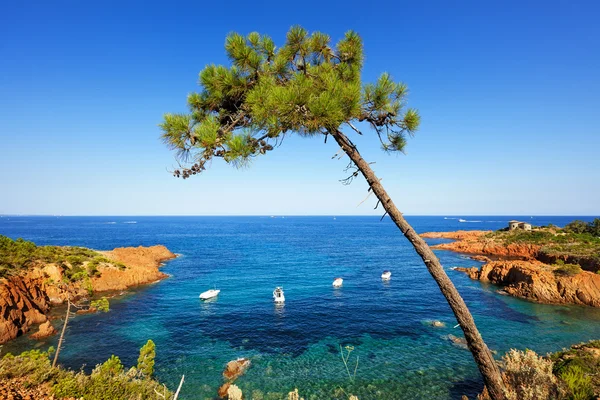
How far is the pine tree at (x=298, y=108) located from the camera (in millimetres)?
6867

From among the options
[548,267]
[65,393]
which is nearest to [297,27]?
[65,393]

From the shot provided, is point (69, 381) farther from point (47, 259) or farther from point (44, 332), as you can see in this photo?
point (47, 259)

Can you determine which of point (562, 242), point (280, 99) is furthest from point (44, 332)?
point (562, 242)

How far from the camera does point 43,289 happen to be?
28.2 meters

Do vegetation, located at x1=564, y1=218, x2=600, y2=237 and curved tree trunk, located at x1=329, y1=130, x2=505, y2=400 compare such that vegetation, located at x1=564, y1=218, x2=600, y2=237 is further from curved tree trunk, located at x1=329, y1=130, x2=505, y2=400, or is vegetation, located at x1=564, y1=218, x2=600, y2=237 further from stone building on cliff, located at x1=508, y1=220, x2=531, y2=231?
curved tree trunk, located at x1=329, y1=130, x2=505, y2=400

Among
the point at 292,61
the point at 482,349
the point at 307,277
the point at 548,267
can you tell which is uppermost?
the point at 292,61

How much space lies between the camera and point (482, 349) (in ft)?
24.1

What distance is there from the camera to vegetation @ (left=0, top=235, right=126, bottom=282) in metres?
27.1

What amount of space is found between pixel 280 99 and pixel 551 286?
3830cm

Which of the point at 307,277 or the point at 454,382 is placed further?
the point at 307,277

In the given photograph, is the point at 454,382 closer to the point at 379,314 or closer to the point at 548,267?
the point at 379,314

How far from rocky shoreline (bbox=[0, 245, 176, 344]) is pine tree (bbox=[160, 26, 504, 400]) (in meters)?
12.9

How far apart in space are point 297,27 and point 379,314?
26.0m

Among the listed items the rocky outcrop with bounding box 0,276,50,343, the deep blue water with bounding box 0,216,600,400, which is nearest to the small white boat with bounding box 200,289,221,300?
the deep blue water with bounding box 0,216,600,400
